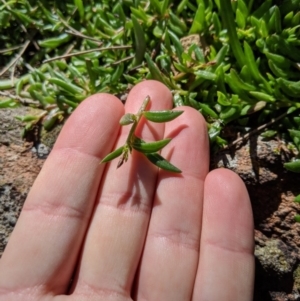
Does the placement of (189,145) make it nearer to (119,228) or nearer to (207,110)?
(207,110)

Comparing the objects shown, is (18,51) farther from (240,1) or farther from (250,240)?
(250,240)

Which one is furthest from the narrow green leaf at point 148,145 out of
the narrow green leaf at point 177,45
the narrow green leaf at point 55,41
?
the narrow green leaf at point 55,41

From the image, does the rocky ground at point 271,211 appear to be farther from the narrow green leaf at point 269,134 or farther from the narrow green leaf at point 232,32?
the narrow green leaf at point 232,32

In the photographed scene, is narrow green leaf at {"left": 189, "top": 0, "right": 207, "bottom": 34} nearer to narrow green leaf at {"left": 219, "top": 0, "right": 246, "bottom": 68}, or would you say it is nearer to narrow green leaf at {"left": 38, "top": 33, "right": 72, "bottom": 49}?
narrow green leaf at {"left": 219, "top": 0, "right": 246, "bottom": 68}

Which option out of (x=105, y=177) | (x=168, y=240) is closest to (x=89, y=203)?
(x=105, y=177)

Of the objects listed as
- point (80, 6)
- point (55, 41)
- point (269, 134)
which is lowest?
point (269, 134)

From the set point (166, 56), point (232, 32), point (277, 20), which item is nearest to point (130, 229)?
point (166, 56)
